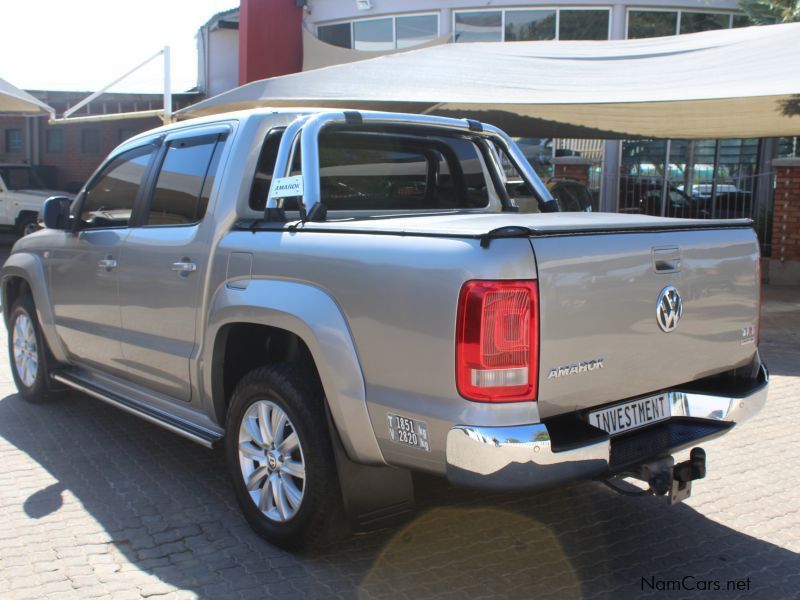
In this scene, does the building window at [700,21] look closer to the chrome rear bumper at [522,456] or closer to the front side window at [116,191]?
the front side window at [116,191]

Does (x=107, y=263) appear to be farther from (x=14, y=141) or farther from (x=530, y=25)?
(x=14, y=141)

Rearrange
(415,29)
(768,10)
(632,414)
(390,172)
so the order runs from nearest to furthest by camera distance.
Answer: (632,414), (390,172), (768,10), (415,29)

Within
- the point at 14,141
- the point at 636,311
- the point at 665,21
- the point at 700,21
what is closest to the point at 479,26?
the point at 665,21

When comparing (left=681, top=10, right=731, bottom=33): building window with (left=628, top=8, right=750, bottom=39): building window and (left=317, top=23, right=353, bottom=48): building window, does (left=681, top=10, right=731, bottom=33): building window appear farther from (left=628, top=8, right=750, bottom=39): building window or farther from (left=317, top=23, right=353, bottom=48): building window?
(left=317, top=23, right=353, bottom=48): building window

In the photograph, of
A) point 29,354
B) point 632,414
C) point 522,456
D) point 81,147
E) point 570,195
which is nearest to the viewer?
point 522,456

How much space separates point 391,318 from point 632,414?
105 centimetres

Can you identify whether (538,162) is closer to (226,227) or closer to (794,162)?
(794,162)

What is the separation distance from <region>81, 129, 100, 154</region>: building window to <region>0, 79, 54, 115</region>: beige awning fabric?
Result: 7961 millimetres

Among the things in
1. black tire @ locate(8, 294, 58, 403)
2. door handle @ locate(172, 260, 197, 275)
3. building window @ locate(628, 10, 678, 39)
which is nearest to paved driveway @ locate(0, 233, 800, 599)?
black tire @ locate(8, 294, 58, 403)

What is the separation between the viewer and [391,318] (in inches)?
120

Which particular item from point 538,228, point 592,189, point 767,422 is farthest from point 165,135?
point 592,189

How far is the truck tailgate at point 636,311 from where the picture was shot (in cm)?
294

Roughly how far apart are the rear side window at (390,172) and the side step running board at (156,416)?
1.15m

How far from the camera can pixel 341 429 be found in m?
3.30
